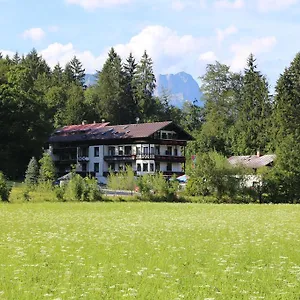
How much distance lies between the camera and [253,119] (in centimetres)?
9131

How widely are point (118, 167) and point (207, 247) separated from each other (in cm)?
7182

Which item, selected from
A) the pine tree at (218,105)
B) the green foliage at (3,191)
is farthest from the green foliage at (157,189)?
the pine tree at (218,105)

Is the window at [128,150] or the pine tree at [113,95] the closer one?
the window at [128,150]

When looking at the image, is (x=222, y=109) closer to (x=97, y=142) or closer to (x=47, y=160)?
(x=97, y=142)

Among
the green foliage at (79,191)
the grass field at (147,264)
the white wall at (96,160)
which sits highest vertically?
the white wall at (96,160)

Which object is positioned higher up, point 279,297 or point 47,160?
point 47,160

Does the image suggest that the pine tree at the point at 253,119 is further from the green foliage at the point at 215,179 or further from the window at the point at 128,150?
the green foliage at the point at 215,179

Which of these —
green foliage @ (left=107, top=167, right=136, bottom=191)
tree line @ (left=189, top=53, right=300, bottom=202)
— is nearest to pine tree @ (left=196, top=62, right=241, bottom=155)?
tree line @ (left=189, top=53, right=300, bottom=202)

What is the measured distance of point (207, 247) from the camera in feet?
53.4

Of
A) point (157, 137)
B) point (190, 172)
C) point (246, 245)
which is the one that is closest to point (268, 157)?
point (157, 137)

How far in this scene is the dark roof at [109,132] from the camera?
8406 cm

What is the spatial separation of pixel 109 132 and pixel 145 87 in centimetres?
2727

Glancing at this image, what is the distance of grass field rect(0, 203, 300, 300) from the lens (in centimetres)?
949

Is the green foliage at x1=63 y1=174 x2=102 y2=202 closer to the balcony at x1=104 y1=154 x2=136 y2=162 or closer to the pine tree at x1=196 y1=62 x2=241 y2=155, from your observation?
the balcony at x1=104 y1=154 x2=136 y2=162
